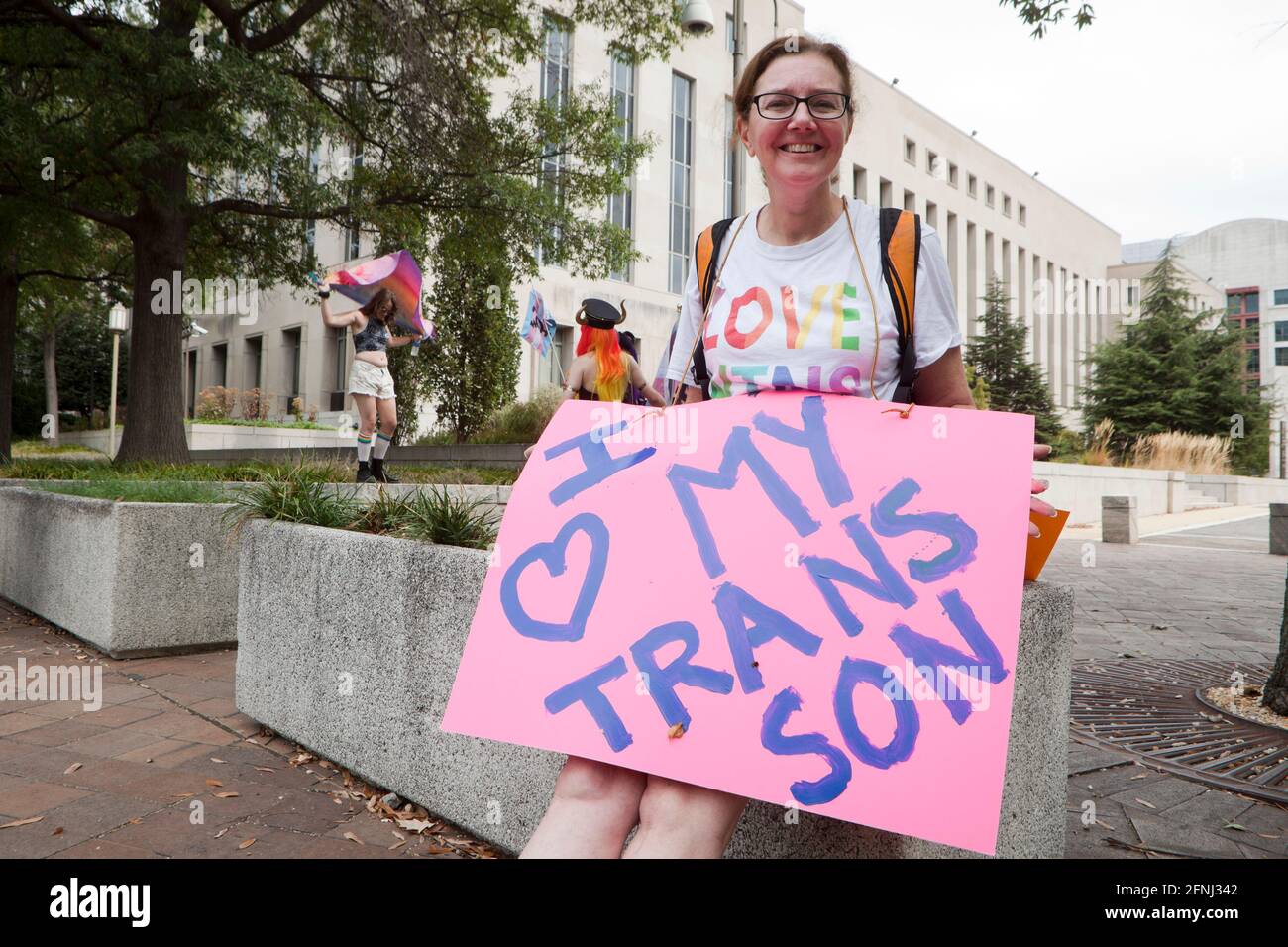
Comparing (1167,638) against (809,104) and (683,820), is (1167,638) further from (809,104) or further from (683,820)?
(683,820)

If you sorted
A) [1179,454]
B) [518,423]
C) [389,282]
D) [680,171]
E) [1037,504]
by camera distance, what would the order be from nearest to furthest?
[1037,504]
[389,282]
[518,423]
[1179,454]
[680,171]

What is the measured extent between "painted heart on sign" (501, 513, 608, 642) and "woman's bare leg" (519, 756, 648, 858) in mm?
249

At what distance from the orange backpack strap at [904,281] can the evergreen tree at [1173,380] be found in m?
29.0

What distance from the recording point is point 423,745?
2.89 metres

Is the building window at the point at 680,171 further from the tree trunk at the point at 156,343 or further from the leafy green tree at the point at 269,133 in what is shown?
the tree trunk at the point at 156,343

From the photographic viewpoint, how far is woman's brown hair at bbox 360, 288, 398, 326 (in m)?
8.63

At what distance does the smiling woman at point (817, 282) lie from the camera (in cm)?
192

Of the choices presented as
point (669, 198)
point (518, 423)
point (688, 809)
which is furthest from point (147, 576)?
point (669, 198)

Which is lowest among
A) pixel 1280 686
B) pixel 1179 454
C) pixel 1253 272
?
pixel 1280 686

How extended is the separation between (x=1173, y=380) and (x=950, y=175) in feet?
77.2

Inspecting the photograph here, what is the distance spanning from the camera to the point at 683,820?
1455mm
